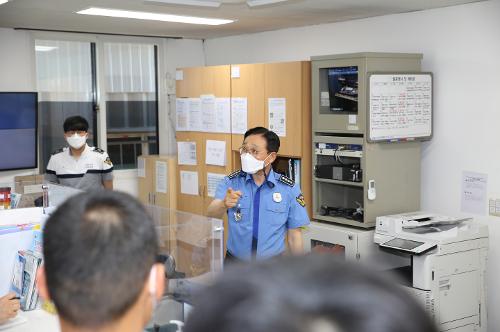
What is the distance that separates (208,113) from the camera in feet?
20.1

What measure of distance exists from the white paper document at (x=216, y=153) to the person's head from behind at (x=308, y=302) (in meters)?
5.41

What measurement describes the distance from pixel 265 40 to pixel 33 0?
263cm

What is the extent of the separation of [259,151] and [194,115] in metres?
2.45

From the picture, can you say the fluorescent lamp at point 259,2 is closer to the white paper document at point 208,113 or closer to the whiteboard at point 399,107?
the whiteboard at point 399,107

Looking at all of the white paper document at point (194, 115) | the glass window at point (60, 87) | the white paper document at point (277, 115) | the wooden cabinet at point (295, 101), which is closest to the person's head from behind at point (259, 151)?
the wooden cabinet at point (295, 101)

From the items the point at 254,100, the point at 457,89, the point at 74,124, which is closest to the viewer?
the point at 457,89

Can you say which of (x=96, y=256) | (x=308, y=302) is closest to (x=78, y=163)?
(x=96, y=256)

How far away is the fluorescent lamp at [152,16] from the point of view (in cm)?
495

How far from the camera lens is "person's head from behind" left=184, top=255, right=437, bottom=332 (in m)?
0.50

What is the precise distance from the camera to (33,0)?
14.4ft

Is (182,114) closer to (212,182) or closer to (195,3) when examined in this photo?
(212,182)

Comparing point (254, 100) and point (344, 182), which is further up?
point (254, 100)

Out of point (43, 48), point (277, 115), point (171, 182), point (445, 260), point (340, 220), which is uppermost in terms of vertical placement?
point (43, 48)

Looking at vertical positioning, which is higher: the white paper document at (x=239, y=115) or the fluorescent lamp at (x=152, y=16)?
the fluorescent lamp at (x=152, y=16)
